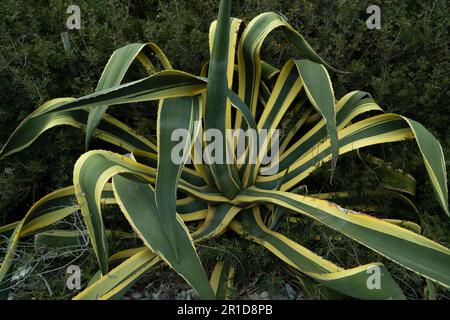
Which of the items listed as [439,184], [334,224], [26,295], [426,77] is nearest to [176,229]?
[334,224]

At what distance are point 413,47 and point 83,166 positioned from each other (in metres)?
1.49

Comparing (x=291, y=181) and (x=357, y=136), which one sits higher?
(x=357, y=136)

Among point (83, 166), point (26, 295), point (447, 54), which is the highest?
point (447, 54)

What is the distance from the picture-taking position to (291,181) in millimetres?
2027

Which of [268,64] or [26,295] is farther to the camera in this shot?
[268,64]

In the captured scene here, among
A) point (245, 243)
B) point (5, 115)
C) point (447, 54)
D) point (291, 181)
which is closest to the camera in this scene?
point (245, 243)

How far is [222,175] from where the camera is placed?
1.85 m

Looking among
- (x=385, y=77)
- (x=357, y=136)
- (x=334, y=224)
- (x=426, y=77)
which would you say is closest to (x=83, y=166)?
(x=334, y=224)

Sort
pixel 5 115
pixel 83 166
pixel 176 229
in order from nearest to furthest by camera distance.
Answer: pixel 176 229, pixel 83 166, pixel 5 115

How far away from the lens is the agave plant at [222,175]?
4.99 feet

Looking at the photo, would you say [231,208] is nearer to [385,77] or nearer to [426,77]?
[385,77]

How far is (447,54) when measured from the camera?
2416 millimetres

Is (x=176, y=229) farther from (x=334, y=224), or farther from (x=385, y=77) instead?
(x=385, y=77)

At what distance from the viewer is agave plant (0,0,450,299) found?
152cm
